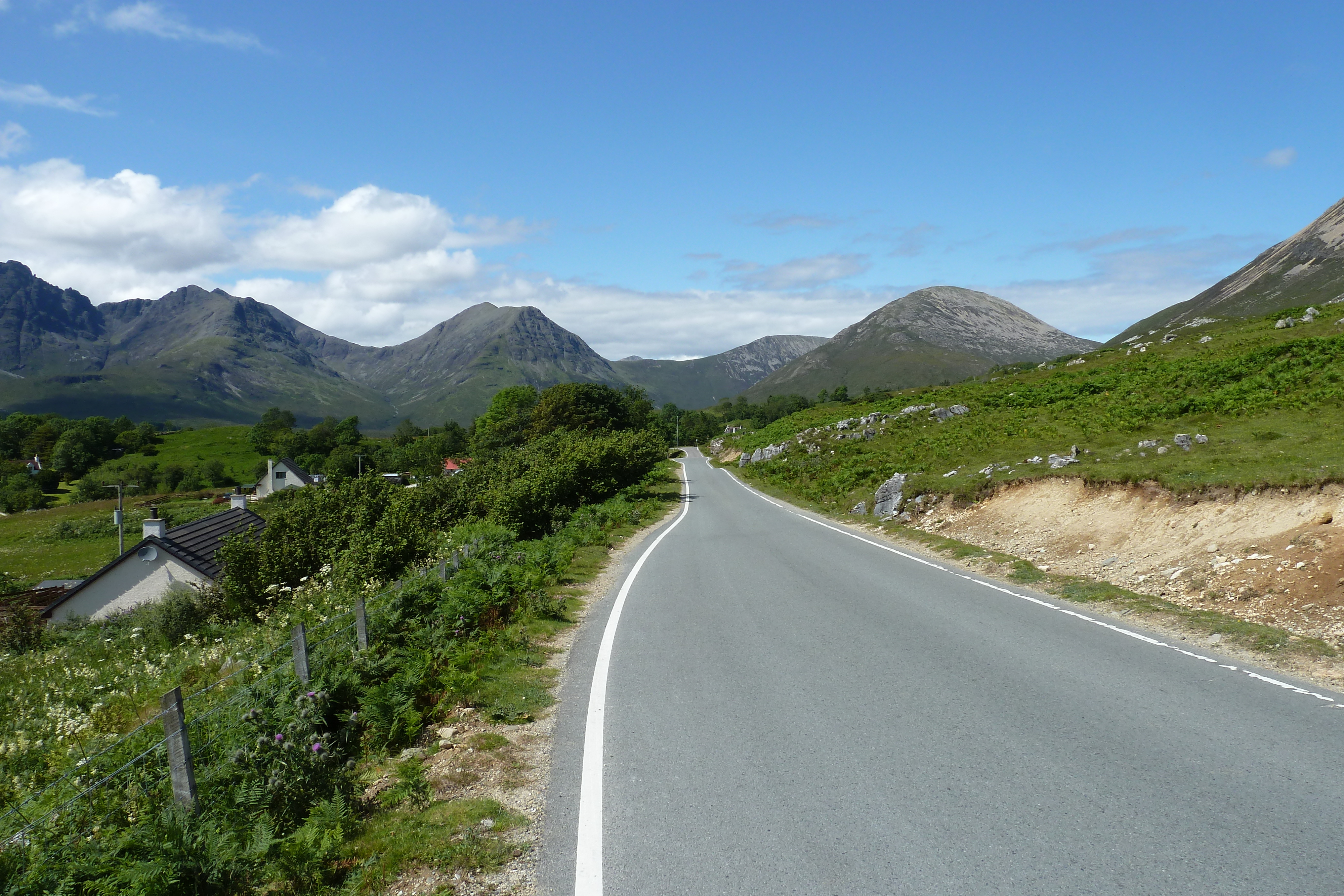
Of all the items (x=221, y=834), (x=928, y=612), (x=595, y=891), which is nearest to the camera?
(x=595, y=891)

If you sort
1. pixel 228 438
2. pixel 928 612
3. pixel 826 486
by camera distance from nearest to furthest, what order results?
pixel 928 612 → pixel 826 486 → pixel 228 438

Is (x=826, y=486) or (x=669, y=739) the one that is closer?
(x=669, y=739)

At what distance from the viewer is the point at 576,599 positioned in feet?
42.9

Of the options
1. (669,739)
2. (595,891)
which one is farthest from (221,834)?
(669,739)

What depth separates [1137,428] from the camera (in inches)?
988

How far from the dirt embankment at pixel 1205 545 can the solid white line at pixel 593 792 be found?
7.97 metres

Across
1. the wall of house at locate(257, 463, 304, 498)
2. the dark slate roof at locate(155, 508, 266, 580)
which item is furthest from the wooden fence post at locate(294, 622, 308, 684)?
the wall of house at locate(257, 463, 304, 498)

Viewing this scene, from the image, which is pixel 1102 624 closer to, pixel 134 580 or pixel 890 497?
pixel 890 497

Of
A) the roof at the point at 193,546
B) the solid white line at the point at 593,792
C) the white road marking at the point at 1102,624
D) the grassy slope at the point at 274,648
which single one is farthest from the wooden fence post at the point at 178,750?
the roof at the point at 193,546

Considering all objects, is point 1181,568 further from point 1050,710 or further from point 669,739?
point 669,739

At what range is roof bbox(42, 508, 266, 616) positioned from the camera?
30438 mm

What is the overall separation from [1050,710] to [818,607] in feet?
16.4

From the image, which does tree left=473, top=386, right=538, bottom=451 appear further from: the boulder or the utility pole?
the boulder

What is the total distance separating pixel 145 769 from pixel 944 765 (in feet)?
18.3
